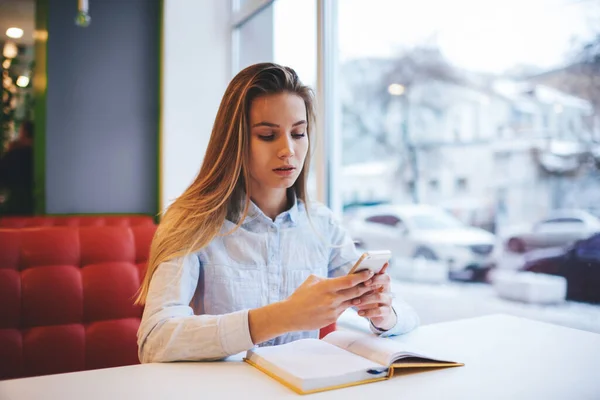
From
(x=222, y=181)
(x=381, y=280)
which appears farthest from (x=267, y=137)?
(x=381, y=280)

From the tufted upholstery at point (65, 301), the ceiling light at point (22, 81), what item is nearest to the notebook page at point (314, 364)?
the tufted upholstery at point (65, 301)

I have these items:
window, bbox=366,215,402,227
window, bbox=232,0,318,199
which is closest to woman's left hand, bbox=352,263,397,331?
window, bbox=366,215,402,227

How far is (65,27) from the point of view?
11.6 ft

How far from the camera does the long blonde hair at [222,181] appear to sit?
1.27 meters

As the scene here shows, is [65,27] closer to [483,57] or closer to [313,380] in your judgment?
[483,57]

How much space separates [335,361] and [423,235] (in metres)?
1.51

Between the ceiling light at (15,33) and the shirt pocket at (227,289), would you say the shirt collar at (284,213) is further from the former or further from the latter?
the ceiling light at (15,33)

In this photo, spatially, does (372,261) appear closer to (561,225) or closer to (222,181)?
(222,181)

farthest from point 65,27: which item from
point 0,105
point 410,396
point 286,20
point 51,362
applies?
point 410,396

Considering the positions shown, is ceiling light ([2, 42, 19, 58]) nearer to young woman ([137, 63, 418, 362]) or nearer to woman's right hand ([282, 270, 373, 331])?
young woman ([137, 63, 418, 362])

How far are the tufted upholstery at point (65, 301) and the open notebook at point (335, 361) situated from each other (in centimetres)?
72

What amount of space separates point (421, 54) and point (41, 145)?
8.55 feet

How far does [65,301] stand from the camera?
153 centimetres

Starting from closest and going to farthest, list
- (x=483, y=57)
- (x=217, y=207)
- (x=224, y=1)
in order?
1. (x=217, y=207)
2. (x=483, y=57)
3. (x=224, y=1)
